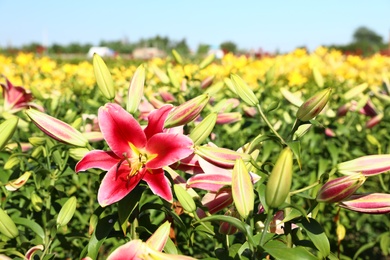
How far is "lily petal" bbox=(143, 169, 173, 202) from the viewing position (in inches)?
39.3

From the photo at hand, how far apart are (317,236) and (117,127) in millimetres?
422

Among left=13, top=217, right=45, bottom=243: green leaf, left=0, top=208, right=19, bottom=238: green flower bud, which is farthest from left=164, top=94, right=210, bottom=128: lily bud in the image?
left=13, top=217, right=45, bottom=243: green leaf

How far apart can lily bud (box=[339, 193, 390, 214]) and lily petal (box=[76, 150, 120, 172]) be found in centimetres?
43

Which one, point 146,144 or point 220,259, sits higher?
point 146,144

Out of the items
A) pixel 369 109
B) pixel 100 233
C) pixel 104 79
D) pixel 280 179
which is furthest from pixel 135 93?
pixel 369 109

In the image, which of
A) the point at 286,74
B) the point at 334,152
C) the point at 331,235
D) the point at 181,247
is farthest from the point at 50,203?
the point at 286,74

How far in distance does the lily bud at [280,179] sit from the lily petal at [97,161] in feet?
1.08

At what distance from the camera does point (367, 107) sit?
229cm

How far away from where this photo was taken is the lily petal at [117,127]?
3.37 feet

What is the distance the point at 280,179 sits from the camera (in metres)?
0.84

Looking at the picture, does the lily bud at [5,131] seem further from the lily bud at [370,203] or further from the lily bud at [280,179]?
the lily bud at [370,203]

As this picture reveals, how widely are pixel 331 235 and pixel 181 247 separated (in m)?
0.77

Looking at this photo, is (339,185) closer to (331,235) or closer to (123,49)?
(331,235)

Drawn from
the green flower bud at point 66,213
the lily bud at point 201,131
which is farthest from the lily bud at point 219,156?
the green flower bud at point 66,213
